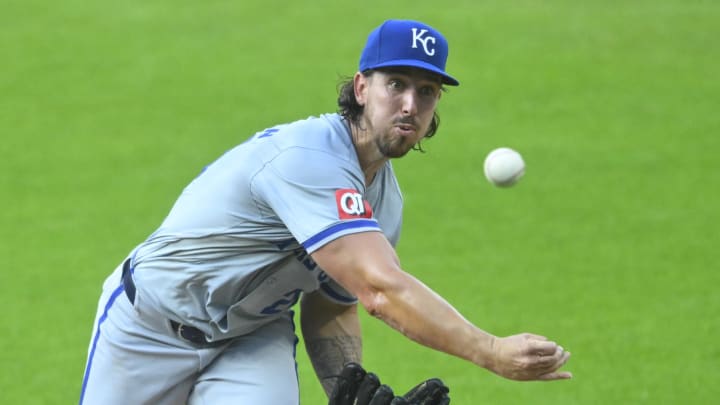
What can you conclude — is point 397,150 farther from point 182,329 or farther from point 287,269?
point 182,329

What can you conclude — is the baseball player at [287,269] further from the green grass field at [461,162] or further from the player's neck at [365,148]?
the green grass field at [461,162]

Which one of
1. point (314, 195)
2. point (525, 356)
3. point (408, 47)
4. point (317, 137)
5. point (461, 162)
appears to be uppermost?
point (461, 162)

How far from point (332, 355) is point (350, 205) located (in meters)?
1.60

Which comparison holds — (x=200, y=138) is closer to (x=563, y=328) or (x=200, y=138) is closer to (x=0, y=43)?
(x=0, y=43)

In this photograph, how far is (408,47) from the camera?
5.06 m

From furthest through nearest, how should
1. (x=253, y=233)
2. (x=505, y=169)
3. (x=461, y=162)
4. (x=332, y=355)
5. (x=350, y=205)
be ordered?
(x=461, y=162) → (x=505, y=169) → (x=332, y=355) → (x=253, y=233) → (x=350, y=205)

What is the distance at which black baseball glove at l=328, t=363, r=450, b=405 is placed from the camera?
5.14 meters

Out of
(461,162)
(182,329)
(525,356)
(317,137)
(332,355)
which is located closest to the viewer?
(525,356)

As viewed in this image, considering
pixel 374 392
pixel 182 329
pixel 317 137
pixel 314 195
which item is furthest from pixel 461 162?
pixel 314 195

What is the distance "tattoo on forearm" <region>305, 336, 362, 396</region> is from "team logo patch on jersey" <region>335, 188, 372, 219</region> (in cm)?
154

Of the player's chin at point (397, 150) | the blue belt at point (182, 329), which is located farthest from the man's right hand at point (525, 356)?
the blue belt at point (182, 329)

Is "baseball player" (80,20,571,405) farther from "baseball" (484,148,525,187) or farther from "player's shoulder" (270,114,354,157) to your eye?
"baseball" (484,148,525,187)

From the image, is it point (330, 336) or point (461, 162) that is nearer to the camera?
point (330, 336)

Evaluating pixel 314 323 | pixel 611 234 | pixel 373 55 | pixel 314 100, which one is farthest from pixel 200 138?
pixel 373 55
